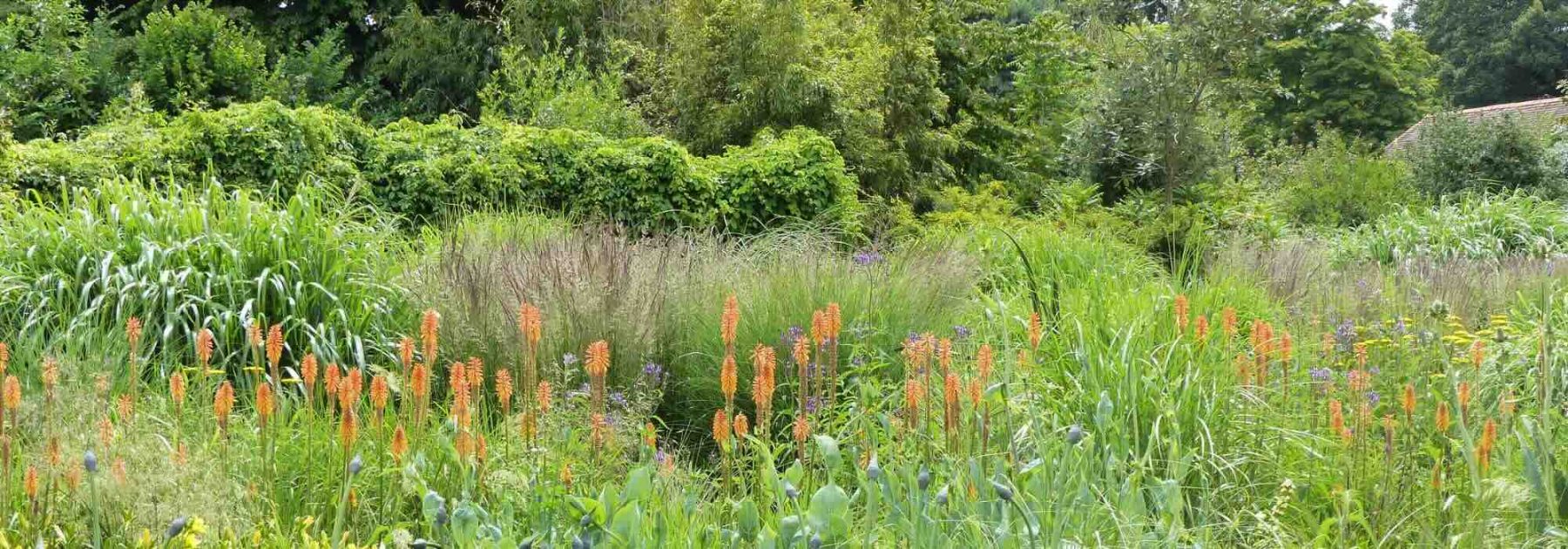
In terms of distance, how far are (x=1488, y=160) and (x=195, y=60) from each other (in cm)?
1563

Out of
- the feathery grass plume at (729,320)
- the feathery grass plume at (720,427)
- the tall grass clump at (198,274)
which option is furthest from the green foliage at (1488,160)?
the feathery grass plume at (720,427)

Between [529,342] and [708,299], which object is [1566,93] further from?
[529,342]

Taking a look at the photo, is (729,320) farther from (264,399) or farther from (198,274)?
(198,274)

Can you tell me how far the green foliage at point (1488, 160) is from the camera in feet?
49.1

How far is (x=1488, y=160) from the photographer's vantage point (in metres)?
15.1

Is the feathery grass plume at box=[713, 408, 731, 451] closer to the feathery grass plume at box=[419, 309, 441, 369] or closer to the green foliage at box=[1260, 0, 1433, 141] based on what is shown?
the feathery grass plume at box=[419, 309, 441, 369]

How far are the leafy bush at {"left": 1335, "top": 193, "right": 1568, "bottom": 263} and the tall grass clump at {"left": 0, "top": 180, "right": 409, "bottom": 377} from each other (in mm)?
8033

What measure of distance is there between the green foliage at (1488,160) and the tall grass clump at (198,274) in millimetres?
14075

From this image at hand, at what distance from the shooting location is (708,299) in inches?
195

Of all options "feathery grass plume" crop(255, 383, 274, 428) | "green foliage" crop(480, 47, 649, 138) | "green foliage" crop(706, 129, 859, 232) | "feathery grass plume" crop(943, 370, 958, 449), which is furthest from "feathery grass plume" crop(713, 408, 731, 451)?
"green foliage" crop(480, 47, 649, 138)

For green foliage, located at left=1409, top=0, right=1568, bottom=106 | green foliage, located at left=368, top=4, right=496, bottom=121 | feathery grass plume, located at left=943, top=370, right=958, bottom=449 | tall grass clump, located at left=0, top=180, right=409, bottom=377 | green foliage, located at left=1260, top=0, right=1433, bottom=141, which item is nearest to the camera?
feathery grass plume, located at left=943, top=370, right=958, bottom=449

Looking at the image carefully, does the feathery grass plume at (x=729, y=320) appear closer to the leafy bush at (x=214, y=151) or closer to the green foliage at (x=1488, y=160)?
the leafy bush at (x=214, y=151)

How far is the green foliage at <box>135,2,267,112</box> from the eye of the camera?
1445cm

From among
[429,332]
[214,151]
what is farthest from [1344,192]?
[429,332]
